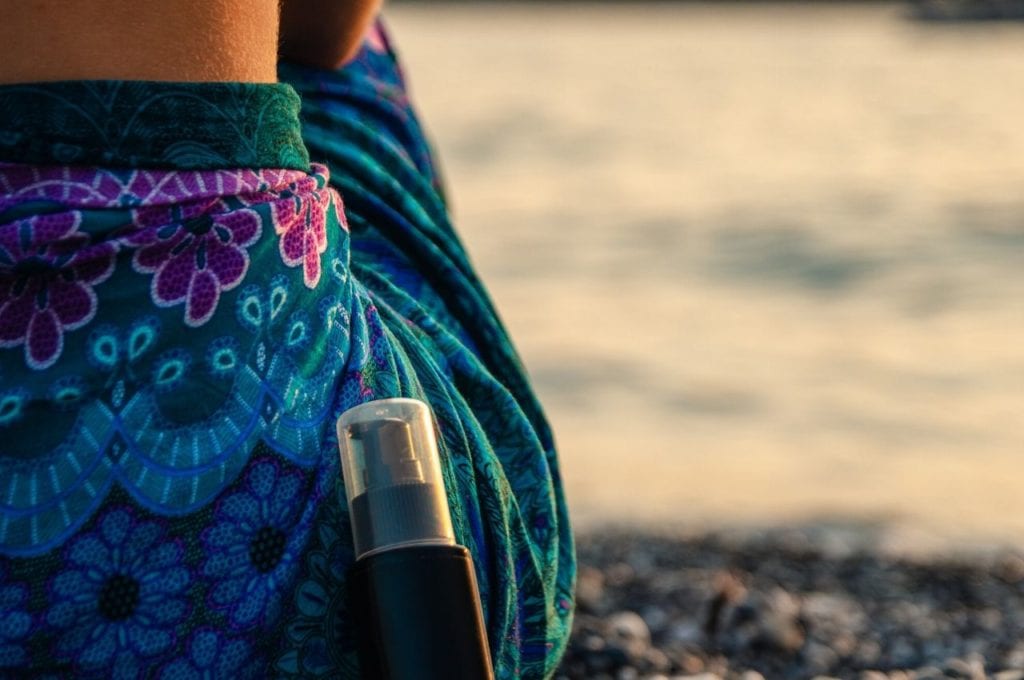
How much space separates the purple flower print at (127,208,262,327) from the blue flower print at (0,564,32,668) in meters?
0.24

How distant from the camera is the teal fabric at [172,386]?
3.78 feet

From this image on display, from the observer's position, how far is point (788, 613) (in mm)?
2373

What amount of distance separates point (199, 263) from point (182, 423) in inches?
5.1

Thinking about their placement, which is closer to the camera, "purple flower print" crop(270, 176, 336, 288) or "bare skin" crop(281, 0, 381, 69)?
"purple flower print" crop(270, 176, 336, 288)

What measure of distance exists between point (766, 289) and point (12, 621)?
5875mm

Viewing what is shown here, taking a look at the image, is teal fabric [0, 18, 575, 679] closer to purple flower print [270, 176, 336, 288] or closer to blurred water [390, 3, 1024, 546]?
purple flower print [270, 176, 336, 288]

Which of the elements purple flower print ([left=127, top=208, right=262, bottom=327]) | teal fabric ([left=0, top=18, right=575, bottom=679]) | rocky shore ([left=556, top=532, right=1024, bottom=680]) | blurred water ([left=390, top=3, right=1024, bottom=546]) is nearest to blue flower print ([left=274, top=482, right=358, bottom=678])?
teal fabric ([left=0, top=18, right=575, bottom=679])

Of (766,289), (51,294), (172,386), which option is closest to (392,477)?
(172,386)

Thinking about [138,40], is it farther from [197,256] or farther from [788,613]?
[788,613]

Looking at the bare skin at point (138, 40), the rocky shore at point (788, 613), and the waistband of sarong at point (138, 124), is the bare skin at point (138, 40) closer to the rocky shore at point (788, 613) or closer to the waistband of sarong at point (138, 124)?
the waistband of sarong at point (138, 124)

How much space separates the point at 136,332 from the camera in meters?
1.18

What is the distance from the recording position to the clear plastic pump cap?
3.65 ft

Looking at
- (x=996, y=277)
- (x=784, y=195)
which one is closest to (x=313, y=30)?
(x=996, y=277)

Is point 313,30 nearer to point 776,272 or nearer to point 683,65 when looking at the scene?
point 776,272
